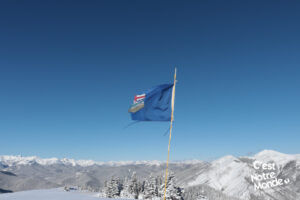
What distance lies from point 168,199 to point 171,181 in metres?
4.79

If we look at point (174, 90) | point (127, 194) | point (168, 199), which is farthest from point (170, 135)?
point (127, 194)

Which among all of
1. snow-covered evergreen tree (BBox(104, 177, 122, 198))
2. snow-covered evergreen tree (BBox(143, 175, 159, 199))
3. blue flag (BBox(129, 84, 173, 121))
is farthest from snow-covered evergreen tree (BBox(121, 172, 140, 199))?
blue flag (BBox(129, 84, 173, 121))

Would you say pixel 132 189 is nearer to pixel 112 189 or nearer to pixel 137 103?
pixel 112 189

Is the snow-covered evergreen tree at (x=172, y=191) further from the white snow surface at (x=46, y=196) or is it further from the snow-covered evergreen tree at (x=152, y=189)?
the white snow surface at (x=46, y=196)

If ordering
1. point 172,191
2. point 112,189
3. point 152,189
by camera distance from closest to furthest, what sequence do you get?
point 172,191, point 152,189, point 112,189

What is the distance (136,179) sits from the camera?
9056 centimetres

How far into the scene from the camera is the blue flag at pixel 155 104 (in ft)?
65.9

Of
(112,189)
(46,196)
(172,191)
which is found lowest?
(46,196)

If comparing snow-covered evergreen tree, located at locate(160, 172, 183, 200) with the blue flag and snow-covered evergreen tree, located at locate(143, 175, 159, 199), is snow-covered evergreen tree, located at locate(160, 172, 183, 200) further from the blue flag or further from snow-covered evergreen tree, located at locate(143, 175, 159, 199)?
the blue flag

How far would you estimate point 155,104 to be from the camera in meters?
20.2

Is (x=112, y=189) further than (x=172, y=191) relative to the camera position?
Yes

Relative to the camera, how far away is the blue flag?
20.1 meters

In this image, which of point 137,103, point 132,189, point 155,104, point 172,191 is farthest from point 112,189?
point 155,104

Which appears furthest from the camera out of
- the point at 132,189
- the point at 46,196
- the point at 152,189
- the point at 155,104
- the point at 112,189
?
the point at 132,189
